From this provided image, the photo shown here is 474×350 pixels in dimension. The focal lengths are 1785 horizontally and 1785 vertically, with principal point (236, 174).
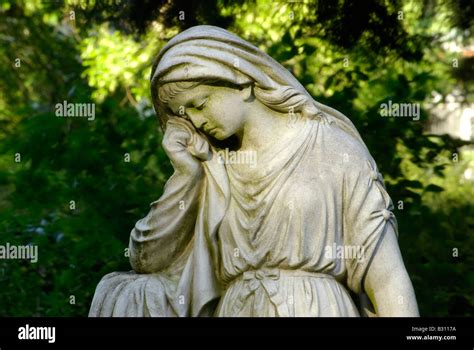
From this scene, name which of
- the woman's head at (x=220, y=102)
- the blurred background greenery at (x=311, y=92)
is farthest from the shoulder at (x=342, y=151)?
the blurred background greenery at (x=311, y=92)

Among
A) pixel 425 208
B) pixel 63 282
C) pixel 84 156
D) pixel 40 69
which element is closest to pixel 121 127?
pixel 84 156

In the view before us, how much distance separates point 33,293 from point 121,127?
1.49 m

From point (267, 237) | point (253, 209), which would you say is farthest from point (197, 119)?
point (267, 237)

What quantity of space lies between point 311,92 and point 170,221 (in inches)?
181

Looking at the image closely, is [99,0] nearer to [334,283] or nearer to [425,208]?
[425,208]

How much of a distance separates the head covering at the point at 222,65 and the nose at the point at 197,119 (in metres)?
0.20

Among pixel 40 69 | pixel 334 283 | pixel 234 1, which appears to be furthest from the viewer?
pixel 40 69

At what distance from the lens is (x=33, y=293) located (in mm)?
14031
